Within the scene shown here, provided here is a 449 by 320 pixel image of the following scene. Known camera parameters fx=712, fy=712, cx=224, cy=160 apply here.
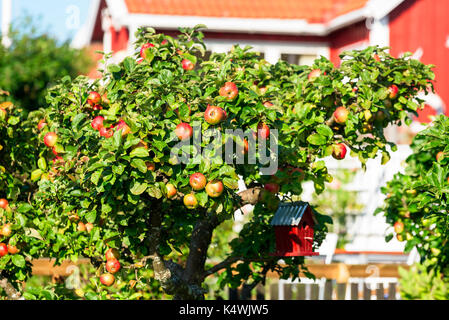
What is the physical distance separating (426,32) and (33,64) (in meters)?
8.96

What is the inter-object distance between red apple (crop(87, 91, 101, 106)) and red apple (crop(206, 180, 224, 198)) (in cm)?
118

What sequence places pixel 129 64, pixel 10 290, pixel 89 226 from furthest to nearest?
pixel 10 290, pixel 89 226, pixel 129 64

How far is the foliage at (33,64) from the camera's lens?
16141 mm

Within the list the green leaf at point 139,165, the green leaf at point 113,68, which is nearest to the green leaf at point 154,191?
the green leaf at point 139,165

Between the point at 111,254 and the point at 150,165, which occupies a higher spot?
the point at 150,165

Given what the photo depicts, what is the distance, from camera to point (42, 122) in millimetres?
5074

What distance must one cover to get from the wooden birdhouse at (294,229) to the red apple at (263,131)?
91 cm

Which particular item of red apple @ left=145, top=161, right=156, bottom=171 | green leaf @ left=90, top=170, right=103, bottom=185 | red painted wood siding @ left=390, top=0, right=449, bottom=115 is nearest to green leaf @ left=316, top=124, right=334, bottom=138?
red apple @ left=145, top=161, right=156, bottom=171

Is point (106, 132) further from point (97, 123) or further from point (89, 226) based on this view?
A: point (89, 226)

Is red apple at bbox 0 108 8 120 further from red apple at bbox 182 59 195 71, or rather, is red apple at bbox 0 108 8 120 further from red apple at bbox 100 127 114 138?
red apple at bbox 182 59 195 71

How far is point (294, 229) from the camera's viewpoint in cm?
491

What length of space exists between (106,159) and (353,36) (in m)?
11.7

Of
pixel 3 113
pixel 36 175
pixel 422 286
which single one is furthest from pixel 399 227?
pixel 3 113
